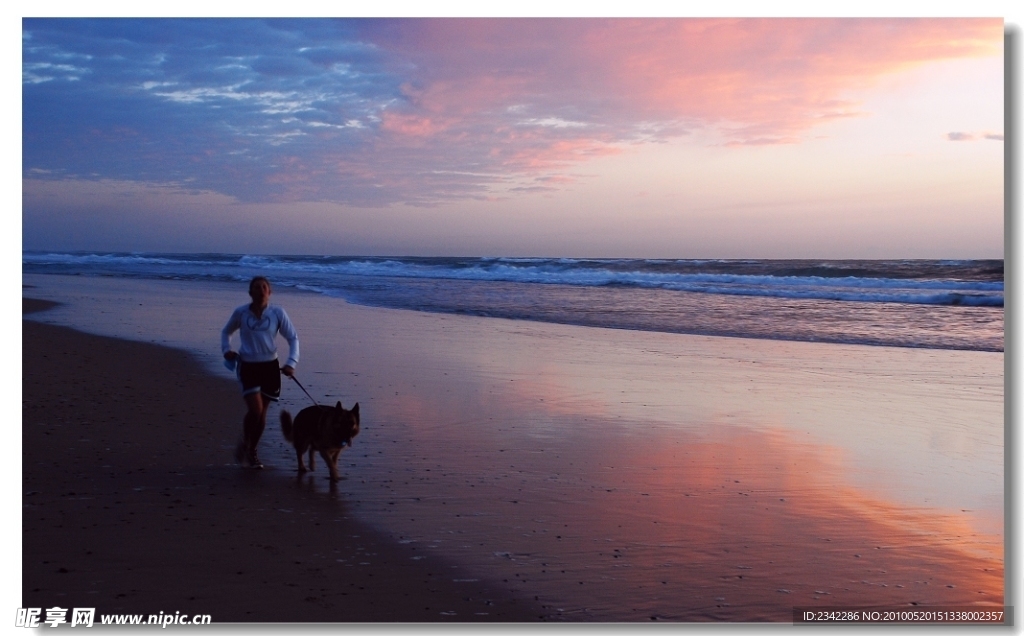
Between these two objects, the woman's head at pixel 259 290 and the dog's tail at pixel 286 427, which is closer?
the woman's head at pixel 259 290

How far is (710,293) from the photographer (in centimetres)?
2683

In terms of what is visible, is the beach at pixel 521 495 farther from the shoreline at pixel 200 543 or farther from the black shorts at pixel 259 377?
the black shorts at pixel 259 377

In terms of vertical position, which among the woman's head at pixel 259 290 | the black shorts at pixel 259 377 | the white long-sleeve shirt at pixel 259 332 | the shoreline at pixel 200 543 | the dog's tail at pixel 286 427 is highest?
the woman's head at pixel 259 290

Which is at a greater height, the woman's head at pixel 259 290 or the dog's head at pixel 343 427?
the woman's head at pixel 259 290

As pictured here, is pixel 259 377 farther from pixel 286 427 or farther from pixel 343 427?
pixel 343 427

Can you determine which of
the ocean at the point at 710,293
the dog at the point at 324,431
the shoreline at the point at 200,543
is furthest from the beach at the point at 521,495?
the ocean at the point at 710,293

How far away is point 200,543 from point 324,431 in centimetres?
131

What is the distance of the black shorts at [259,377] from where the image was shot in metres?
6.00

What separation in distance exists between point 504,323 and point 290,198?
6895 millimetres

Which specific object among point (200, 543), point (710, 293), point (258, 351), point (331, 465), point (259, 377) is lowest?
point (200, 543)

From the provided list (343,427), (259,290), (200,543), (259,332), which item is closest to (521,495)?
(343,427)

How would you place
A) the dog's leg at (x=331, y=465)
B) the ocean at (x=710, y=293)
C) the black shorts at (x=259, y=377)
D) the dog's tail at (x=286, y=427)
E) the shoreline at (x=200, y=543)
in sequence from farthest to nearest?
the ocean at (x=710, y=293)
the dog's tail at (x=286, y=427)
the black shorts at (x=259, y=377)
the dog's leg at (x=331, y=465)
the shoreline at (x=200, y=543)

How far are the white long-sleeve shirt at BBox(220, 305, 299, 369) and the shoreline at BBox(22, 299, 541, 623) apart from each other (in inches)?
34.3
